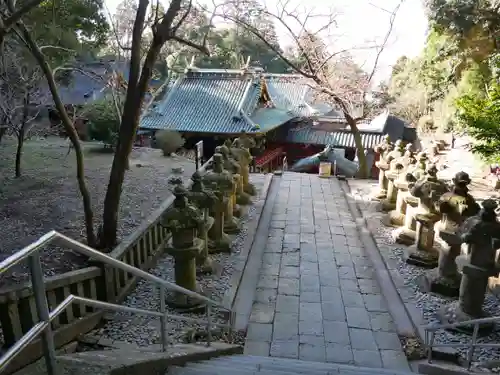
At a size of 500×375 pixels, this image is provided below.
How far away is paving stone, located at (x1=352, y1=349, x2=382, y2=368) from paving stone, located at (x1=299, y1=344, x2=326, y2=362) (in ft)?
1.12

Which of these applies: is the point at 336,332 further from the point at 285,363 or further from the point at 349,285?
the point at 349,285

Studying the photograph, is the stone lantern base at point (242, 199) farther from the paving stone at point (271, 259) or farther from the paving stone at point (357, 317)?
the paving stone at point (357, 317)

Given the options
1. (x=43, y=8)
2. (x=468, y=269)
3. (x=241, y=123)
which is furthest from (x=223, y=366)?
(x=241, y=123)

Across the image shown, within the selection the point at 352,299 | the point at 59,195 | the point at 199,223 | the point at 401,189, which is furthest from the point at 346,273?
the point at 59,195

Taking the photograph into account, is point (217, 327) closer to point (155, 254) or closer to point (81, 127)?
point (155, 254)

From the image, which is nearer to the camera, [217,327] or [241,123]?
[217,327]

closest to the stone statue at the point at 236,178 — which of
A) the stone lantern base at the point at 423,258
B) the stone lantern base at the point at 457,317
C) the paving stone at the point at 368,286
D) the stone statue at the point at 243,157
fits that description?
the stone statue at the point at 243,157

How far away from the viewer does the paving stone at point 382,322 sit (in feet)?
16.4

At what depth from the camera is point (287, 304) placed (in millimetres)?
5527

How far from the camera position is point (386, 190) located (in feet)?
33.4

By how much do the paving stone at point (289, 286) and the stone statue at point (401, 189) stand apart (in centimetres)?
298

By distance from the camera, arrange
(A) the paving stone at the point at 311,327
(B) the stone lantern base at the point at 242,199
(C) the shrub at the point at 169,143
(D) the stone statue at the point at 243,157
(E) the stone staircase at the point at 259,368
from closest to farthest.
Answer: (E) the stone staircase at the point at 259,368
(A) the paving stone at the point at 311,327
(D) the stone statue at the point at 243,157
(B) the stone lantern base at the point at 242,199
(C) the shrub at the point at 169,143

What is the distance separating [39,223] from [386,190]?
7606mm

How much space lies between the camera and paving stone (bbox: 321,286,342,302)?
5672mm
